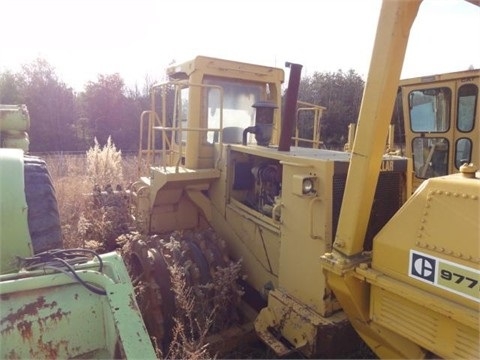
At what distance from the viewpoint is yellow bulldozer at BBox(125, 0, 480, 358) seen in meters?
1.97

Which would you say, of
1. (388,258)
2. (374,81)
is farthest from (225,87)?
(388,258)

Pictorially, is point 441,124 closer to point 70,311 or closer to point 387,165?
point 387,165

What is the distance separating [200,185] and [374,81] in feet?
9.13

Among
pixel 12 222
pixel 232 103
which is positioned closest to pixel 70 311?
pixel 12 222

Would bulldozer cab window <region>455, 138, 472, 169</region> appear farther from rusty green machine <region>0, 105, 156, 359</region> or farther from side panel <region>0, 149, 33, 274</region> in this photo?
side panel <region>0, 149, 33, 274</region>

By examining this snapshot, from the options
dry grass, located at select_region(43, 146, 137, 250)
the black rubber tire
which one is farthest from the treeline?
the black rubber tire

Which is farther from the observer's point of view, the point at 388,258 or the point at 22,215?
the point at 22,215

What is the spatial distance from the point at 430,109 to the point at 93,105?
56.2 feet

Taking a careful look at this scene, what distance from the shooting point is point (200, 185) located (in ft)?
15.2

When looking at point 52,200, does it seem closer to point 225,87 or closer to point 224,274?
point 224,274

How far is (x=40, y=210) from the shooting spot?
277cm

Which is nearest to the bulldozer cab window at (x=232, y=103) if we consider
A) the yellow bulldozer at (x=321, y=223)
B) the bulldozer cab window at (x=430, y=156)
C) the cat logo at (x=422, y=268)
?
the yellow bulldozer at (x=321, y=223)

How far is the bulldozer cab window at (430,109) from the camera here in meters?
5.79

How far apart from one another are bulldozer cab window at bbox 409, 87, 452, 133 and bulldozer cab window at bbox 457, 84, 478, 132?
156 mm
